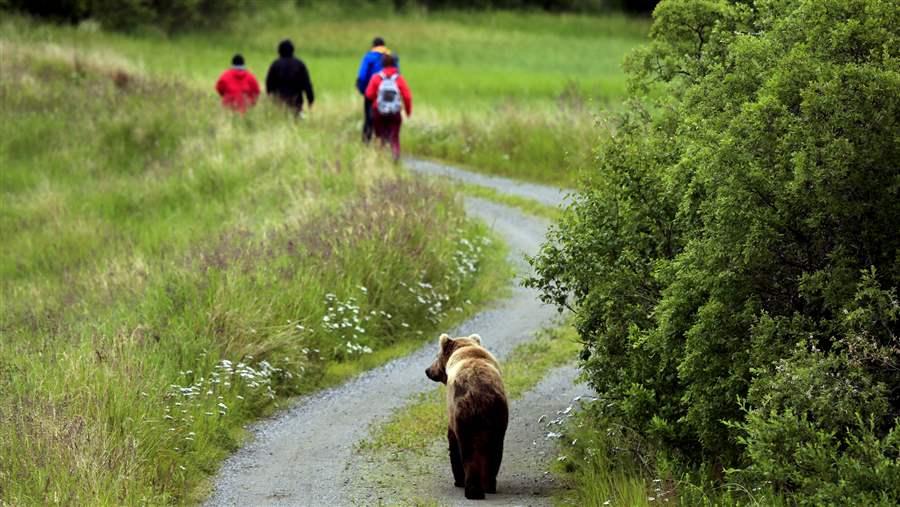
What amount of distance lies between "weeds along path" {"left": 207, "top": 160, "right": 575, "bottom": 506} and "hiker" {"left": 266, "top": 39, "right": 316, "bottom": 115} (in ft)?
38.9

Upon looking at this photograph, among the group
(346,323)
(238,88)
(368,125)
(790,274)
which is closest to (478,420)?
(790,274)

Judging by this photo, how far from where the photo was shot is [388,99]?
2336cm

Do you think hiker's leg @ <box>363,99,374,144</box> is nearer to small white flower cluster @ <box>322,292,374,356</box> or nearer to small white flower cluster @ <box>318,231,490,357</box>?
small white flower cluster @ <box>318,231,490,357</box>

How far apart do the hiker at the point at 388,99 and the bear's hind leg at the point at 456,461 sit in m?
13.1

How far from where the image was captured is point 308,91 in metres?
28.0

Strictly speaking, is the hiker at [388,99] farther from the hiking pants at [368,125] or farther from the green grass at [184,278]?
the hiking pants at [368,125]

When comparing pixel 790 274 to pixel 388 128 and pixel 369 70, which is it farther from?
pixel 369 70

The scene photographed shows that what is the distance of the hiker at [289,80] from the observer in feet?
92.1

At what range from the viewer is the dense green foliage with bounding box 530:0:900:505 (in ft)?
23.8

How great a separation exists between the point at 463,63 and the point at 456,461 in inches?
2062

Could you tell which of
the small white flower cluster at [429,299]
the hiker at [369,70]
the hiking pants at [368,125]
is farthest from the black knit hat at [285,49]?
the small white flower cluster at [429,299]

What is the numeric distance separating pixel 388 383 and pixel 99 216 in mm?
11191

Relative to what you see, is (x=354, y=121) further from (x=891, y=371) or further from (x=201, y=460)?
(x=891, y=371)

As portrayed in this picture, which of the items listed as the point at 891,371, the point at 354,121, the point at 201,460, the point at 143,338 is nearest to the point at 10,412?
the point at 201,460
